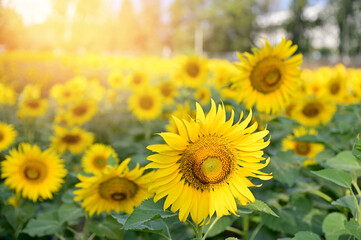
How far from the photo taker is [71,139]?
3.53 metres

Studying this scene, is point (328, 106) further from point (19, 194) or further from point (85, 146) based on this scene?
point (19, 194)

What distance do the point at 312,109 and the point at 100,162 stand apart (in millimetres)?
2015

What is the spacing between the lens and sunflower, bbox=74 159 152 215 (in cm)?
167

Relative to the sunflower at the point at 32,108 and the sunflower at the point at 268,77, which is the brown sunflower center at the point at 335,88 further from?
the sunflower at the point at 32,108

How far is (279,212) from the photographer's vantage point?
2037mm

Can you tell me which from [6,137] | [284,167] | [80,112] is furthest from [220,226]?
[80,112]

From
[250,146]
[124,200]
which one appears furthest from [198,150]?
[124,200]

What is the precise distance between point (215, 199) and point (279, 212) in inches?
36.8

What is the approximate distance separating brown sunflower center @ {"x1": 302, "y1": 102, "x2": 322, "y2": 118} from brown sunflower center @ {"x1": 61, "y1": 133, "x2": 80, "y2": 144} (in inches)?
83.5

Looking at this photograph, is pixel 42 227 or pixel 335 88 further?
pixel 335 88

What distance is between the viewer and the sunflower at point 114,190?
167cm

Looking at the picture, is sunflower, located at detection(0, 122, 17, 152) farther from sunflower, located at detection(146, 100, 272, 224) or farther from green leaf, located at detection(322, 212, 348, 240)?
green leaf, located at detection(322, 212, 348, 240)

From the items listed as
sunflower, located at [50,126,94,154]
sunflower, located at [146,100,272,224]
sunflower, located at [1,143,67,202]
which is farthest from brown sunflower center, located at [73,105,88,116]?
sunflower, located at [146,100,272,224]

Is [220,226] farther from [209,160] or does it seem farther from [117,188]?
[209,160]
